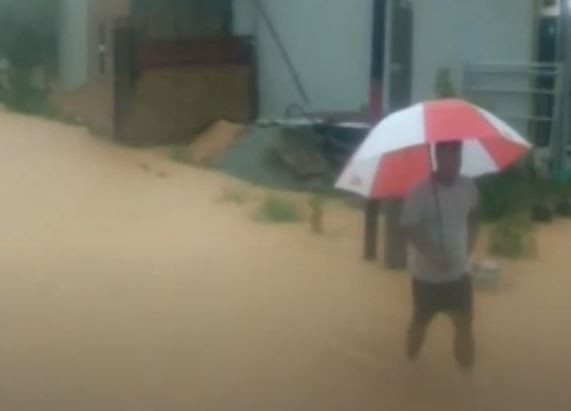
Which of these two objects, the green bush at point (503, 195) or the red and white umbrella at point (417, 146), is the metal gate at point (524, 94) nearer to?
the green bush at point (503, 195)

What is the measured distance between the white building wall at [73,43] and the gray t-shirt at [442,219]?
1.76m

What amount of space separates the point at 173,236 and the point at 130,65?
3.78 feet

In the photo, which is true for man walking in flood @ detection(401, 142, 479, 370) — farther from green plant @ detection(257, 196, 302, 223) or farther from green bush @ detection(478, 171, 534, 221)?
green plant @ detection(257, 196, 302, 223)

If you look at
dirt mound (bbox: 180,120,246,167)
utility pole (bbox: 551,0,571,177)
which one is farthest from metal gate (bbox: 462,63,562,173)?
dirt mound (bbox: 180,120,246,167)

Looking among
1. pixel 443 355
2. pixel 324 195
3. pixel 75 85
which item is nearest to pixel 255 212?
pixel 324 195

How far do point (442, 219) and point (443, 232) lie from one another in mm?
41

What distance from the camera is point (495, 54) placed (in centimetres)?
761

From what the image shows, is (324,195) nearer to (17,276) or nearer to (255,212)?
(255,212)

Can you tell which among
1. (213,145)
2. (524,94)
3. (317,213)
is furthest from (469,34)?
(317,213)

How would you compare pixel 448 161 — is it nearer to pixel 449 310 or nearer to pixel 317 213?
pixel 449 310

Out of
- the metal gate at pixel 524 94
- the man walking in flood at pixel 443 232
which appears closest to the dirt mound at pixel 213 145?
the metal gate at pixel 524 94

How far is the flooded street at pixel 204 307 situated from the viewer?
5934mm

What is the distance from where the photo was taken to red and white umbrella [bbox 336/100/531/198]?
216 inches

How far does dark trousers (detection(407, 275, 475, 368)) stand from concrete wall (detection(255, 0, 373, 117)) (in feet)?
4.56
